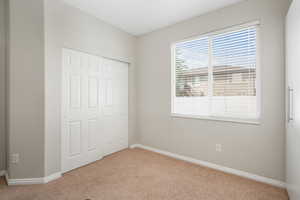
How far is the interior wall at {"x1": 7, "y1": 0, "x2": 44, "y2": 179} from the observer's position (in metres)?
2.04

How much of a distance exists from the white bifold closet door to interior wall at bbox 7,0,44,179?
35 centimetres

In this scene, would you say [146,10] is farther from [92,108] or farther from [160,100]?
[92,108]

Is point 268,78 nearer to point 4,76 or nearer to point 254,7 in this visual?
point 254,7

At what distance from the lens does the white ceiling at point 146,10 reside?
2379 millimetres

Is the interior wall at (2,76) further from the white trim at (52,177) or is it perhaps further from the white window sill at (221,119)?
the white window sill at (221,119)

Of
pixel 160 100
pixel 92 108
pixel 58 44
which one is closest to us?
pixel 58 44

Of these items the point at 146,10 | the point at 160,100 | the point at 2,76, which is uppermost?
the point at 146,10

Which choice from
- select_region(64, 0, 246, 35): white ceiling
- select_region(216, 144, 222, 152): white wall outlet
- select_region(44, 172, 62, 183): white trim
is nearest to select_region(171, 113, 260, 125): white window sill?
select_region(216, 144, 222, 152): white wall outlet

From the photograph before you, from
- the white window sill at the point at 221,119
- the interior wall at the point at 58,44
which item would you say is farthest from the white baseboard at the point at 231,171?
the interior wall at the point at 58,44

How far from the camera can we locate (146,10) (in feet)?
8.55

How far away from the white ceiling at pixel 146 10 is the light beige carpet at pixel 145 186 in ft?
9.23

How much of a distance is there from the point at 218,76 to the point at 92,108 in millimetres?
2434

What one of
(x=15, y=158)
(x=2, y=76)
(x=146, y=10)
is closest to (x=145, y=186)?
(x=15, y=158)

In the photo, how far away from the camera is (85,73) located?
271cm
